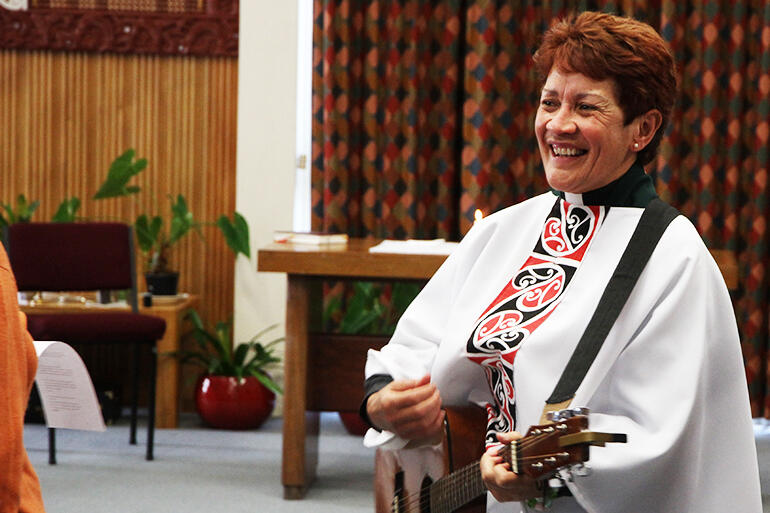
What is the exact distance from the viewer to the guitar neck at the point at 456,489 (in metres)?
1.67

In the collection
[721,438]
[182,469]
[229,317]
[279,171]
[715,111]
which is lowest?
[182,469]

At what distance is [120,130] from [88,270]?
1036 mm

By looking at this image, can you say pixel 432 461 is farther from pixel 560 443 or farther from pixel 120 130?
pixel 120 130

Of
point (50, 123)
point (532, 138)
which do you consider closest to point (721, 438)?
point (532, 138)

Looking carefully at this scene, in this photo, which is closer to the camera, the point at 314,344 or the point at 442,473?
the point at 442,473

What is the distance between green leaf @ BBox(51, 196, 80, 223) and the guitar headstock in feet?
12.9

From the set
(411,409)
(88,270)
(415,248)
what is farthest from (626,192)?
(88,270)

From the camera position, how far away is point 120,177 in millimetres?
4816

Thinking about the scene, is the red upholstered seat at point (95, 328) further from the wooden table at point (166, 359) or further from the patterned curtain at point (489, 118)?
the patterned curtain at point (489, 118)

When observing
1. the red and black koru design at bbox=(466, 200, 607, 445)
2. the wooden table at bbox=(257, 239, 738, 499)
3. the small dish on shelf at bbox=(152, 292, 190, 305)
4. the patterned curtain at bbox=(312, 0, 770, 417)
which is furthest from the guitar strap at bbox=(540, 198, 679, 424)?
the small dish on shelf at bbox=(152, 292, 190, 305)

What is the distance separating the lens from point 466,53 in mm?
5094

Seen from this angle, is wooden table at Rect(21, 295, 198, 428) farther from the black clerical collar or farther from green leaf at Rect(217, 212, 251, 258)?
the black clerical collar

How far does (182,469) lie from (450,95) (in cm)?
227

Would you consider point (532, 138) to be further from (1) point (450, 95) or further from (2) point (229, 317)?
(2) point (229, 317)
